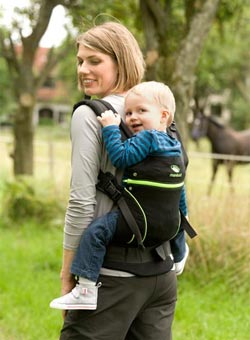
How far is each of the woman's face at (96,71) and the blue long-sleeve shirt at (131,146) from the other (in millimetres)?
272

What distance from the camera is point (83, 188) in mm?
2311

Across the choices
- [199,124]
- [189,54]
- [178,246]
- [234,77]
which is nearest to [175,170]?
[178,246]

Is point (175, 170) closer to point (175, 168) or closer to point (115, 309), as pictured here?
point (175, 168)

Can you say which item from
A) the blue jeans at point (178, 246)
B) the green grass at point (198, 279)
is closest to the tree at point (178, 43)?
the green grass at point (198, 279)

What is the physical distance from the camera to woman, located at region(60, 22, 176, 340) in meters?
2.32

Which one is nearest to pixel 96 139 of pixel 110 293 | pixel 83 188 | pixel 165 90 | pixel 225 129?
pixel 83 188

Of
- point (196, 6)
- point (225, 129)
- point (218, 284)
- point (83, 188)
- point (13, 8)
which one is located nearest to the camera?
point (83, 188)

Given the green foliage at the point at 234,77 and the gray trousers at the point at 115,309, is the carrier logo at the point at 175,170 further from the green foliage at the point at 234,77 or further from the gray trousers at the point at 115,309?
the green foliage at the point at 234,77

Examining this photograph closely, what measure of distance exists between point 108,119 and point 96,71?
0.86 feet

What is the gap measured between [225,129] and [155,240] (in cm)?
1254

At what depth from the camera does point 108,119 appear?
2281 mm

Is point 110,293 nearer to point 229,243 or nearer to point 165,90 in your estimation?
point 165,90

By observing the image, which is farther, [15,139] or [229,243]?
[15,139]

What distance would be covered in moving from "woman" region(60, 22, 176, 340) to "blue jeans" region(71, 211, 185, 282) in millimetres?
42
